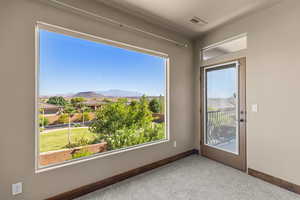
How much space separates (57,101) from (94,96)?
1.64 feet

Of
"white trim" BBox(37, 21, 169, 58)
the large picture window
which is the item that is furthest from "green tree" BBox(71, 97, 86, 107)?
"white trim" BBox(37, 21, 169, 58)

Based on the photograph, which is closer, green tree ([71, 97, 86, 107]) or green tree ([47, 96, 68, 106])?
green tree ([47, 96, 68, 106])

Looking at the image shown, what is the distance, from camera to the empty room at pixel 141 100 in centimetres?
173

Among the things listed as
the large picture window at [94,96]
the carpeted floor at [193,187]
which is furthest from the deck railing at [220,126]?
the large picture window at [94,96]

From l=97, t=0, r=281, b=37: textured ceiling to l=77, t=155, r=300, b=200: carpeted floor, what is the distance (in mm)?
2734

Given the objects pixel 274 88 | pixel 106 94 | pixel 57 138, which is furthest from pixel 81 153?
pixel 274 88

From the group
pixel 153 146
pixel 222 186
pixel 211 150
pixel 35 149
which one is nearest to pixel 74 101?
pixel 35 149

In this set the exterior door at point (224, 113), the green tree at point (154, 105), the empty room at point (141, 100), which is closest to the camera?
the empty room at point (141, 100)

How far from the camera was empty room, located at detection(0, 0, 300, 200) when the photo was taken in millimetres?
1728

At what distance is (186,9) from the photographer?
2387 mm

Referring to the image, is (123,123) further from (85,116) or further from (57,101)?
(57,101)

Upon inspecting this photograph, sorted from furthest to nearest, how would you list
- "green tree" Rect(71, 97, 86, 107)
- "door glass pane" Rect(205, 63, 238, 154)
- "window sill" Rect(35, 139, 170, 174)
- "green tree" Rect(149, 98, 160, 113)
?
"green tree" Rect(149, 98, 160, 113)
"door glass pane" Rect(205, 63, 238, 154)
"green tree" Rect(71, 97, 86, 107)
"window sill" Rect(35, 139, 170, 174)

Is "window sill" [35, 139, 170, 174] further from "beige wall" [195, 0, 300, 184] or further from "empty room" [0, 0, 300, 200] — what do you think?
"beige wall" [195, 0, 300, 184]

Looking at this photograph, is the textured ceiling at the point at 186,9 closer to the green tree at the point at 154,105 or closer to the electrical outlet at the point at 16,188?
the green tree at the point at 154,105
